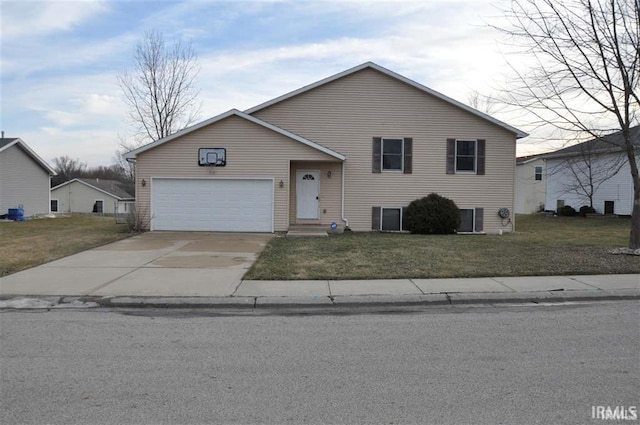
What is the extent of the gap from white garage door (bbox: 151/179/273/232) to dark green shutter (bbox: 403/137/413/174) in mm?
5657

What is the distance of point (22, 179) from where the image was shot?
99.6 ft

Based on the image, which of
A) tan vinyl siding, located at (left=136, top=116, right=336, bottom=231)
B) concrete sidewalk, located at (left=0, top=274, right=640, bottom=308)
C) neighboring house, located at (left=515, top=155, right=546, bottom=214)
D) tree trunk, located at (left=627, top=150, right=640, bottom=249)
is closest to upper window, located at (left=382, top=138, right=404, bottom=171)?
tan vinyl siding, located at (left=136, top=116, right=336, bottom=231)

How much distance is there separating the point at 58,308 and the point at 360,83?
49.5ft

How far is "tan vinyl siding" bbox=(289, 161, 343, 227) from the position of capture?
62.8ft

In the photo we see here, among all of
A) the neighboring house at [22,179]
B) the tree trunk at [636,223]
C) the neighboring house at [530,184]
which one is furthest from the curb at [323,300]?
the neighboring house at [530,184]

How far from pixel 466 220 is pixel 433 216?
2.27m

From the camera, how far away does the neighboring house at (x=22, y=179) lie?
93.6 feet

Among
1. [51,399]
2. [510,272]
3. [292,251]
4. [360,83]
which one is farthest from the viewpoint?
[360,83]

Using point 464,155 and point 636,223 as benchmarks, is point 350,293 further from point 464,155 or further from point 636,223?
point 464,155

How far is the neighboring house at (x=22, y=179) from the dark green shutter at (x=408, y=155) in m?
23.0

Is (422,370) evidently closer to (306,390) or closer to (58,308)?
(306,390)

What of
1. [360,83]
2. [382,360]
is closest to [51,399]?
[382,360]

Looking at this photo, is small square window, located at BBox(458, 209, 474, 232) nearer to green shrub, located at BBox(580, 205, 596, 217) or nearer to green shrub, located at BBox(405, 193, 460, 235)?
green shrub, located at BBox(405, 193, 460, 235)

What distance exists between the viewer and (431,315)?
675cm
